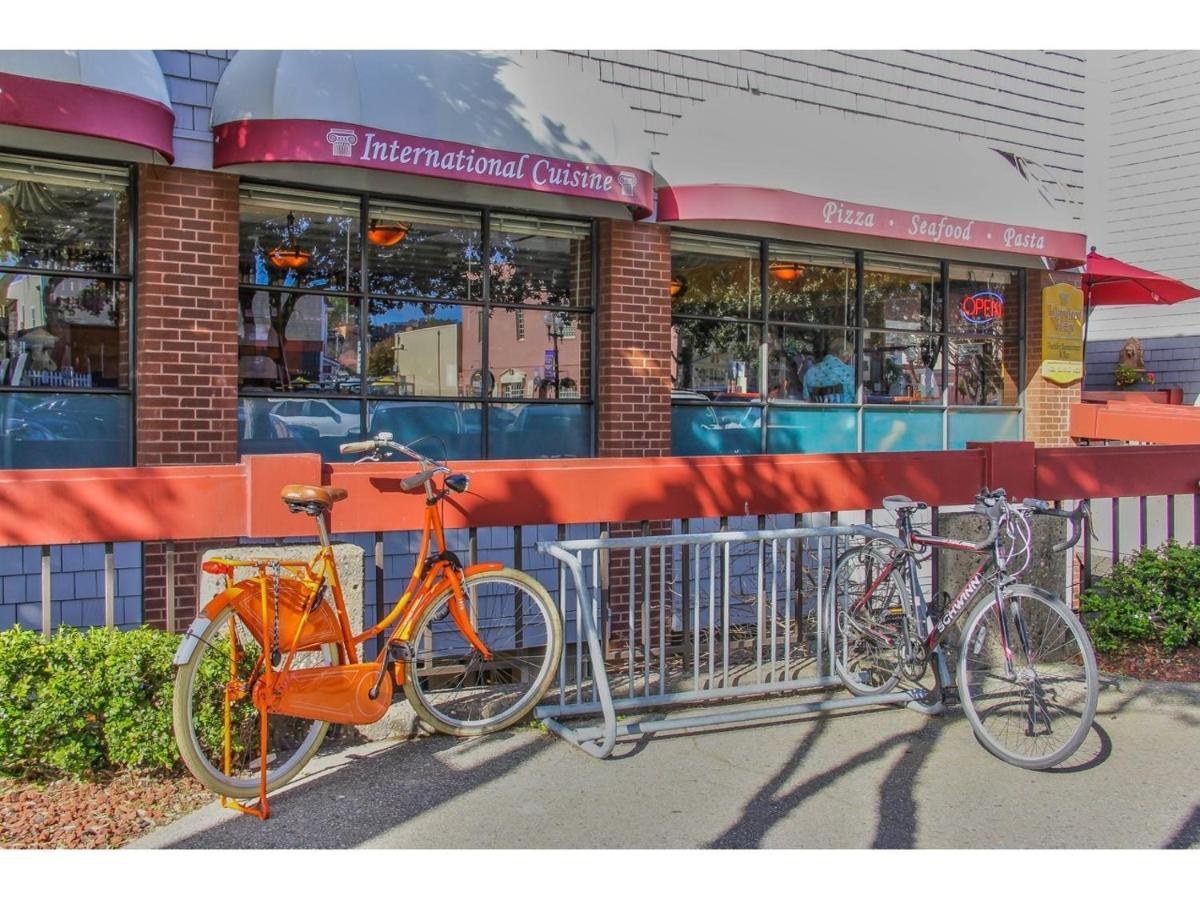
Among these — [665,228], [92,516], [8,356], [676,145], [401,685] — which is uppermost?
[676,145]

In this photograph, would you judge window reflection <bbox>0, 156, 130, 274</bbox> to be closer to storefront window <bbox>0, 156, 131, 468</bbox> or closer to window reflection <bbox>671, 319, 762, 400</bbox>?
storefront window <bbox>0, 156, 131, 468</bbox>

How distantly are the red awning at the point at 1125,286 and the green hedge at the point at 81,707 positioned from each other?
1027 cm

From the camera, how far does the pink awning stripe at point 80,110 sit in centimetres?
581

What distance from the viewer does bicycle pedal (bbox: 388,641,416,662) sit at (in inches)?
173

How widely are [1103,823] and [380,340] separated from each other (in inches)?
229

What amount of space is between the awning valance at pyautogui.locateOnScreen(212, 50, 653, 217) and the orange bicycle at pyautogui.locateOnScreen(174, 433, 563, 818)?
283 centimetres

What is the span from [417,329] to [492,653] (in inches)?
150

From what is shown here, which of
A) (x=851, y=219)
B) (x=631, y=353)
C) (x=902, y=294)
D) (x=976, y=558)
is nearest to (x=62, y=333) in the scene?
(x=631, y=353)

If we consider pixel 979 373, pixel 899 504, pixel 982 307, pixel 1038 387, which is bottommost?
pixel 899 504

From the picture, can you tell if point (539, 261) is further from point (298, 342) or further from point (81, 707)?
point (81, 707)

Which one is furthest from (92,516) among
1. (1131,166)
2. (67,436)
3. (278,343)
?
(1131,166)

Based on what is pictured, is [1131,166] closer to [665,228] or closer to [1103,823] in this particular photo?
→ [665,228]

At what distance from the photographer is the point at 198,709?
13.1ft

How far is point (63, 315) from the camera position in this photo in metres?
6.82
